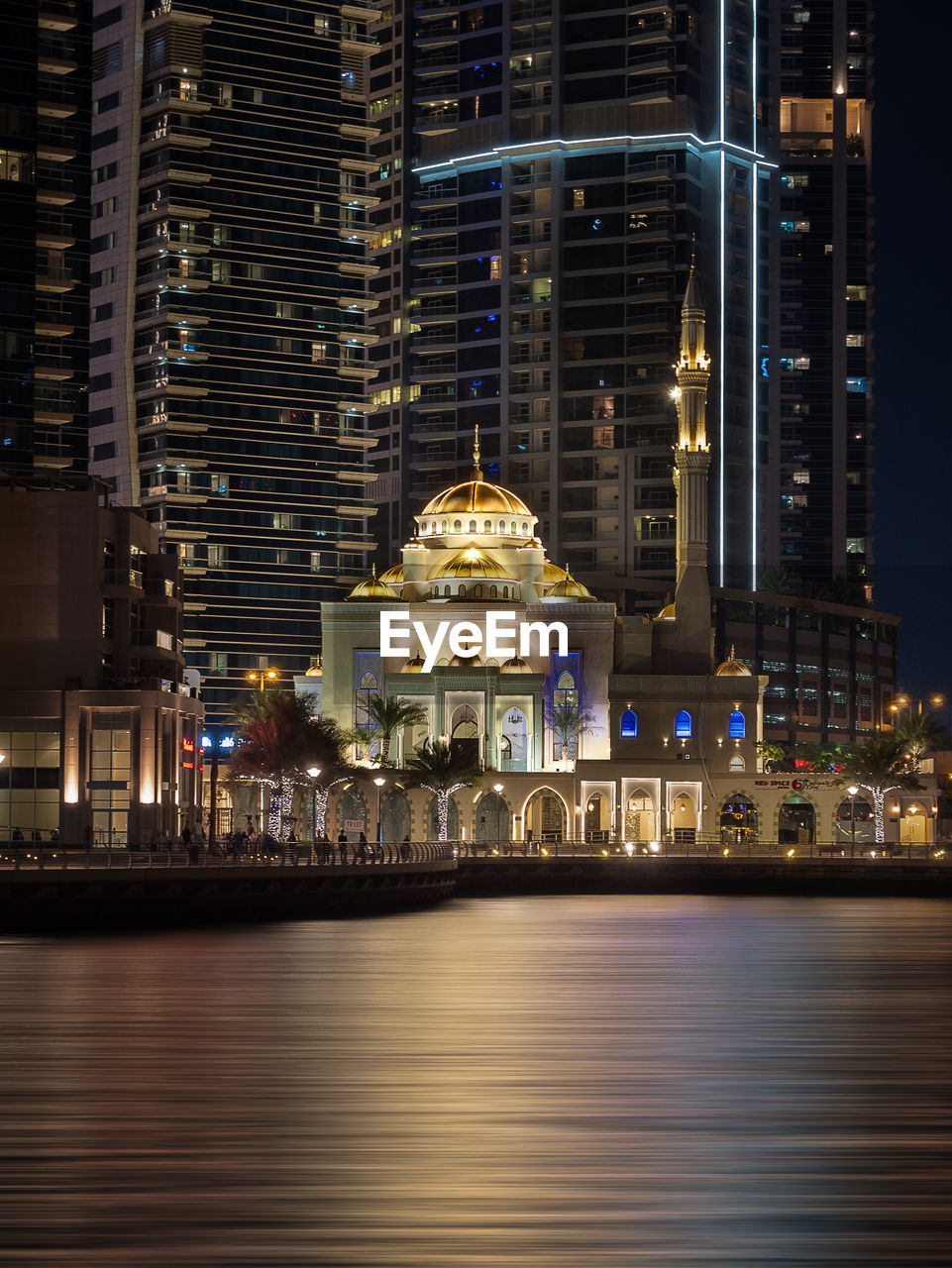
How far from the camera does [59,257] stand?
136125 mm

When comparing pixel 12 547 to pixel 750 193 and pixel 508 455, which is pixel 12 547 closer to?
pixel 508 455

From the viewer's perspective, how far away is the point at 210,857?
260ft

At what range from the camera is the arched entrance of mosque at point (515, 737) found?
131125 mm

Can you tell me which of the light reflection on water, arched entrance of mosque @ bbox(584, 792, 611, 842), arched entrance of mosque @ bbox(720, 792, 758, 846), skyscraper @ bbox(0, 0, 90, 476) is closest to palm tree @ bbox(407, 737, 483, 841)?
arched entrance of mosque @ bbox(584, 792, 611, 842)

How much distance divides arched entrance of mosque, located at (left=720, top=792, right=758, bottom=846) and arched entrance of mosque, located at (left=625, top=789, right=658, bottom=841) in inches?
165

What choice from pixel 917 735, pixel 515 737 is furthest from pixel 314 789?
pixel 917 735

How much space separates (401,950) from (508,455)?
128 meters

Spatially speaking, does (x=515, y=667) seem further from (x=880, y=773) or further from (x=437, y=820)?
(x=880, y=773)

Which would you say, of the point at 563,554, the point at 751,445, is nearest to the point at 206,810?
the point at 563,554

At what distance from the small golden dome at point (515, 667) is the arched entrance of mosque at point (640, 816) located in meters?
10.0

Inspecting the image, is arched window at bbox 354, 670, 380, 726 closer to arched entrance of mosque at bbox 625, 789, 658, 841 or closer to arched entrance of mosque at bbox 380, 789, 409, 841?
arched entrance of mosque at bbox 380, 789, 409, 841

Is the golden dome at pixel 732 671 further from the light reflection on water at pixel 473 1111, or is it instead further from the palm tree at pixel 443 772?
the light reflection on water at pixel 473 1111

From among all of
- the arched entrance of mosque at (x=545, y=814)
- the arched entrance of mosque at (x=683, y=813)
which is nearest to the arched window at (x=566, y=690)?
the arched entrance of mosque at (x=545, y=814)

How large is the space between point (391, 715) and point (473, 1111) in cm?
9864
